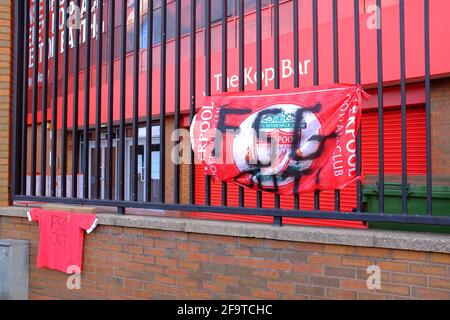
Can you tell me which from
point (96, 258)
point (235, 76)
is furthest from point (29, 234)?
point (235, 76)

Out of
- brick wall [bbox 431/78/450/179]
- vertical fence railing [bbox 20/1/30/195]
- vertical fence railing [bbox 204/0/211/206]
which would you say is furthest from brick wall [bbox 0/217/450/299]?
brick wall [bbox 431/78/450/179]

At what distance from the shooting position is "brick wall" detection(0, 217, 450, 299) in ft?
10.4

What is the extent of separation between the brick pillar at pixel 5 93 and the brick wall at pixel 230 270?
754 millimetres

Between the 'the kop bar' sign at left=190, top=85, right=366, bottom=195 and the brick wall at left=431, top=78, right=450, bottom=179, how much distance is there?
448cm

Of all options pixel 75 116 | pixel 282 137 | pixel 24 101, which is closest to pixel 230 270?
pixel 282 137

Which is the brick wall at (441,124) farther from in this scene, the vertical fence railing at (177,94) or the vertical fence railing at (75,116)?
the vertical fence railing at (75,116)

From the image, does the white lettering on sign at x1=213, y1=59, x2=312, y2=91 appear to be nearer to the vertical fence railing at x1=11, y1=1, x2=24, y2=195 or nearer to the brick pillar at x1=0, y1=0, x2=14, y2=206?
the vertical fence railing at x1=11, y1=1, x2=24, y2=195

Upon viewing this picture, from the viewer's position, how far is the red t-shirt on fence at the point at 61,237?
4.53 meters

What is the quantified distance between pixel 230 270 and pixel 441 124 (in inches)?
206

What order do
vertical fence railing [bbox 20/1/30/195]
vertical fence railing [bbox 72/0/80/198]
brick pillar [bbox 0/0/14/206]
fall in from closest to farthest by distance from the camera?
vertical fence railing [bbox 72/0/80/198]
vertical fence railing [bbox 20/1/30/195]
brick pillar [bbox 0/0/14/206]

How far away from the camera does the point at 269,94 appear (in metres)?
3.78

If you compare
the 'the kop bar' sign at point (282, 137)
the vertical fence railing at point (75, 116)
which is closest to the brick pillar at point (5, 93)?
the vertical fence railing at point (75, 116)

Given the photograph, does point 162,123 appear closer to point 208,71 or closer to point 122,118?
point 122,118

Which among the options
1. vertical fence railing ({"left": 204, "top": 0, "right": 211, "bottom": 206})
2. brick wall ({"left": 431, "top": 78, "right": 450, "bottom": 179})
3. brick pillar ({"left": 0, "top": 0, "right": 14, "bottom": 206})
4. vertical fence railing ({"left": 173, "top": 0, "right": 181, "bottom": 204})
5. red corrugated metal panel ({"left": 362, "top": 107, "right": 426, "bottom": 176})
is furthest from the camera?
red corrugated metal panel ({"left": 362, "top": 107, "right": 426, "bottom": 176})
